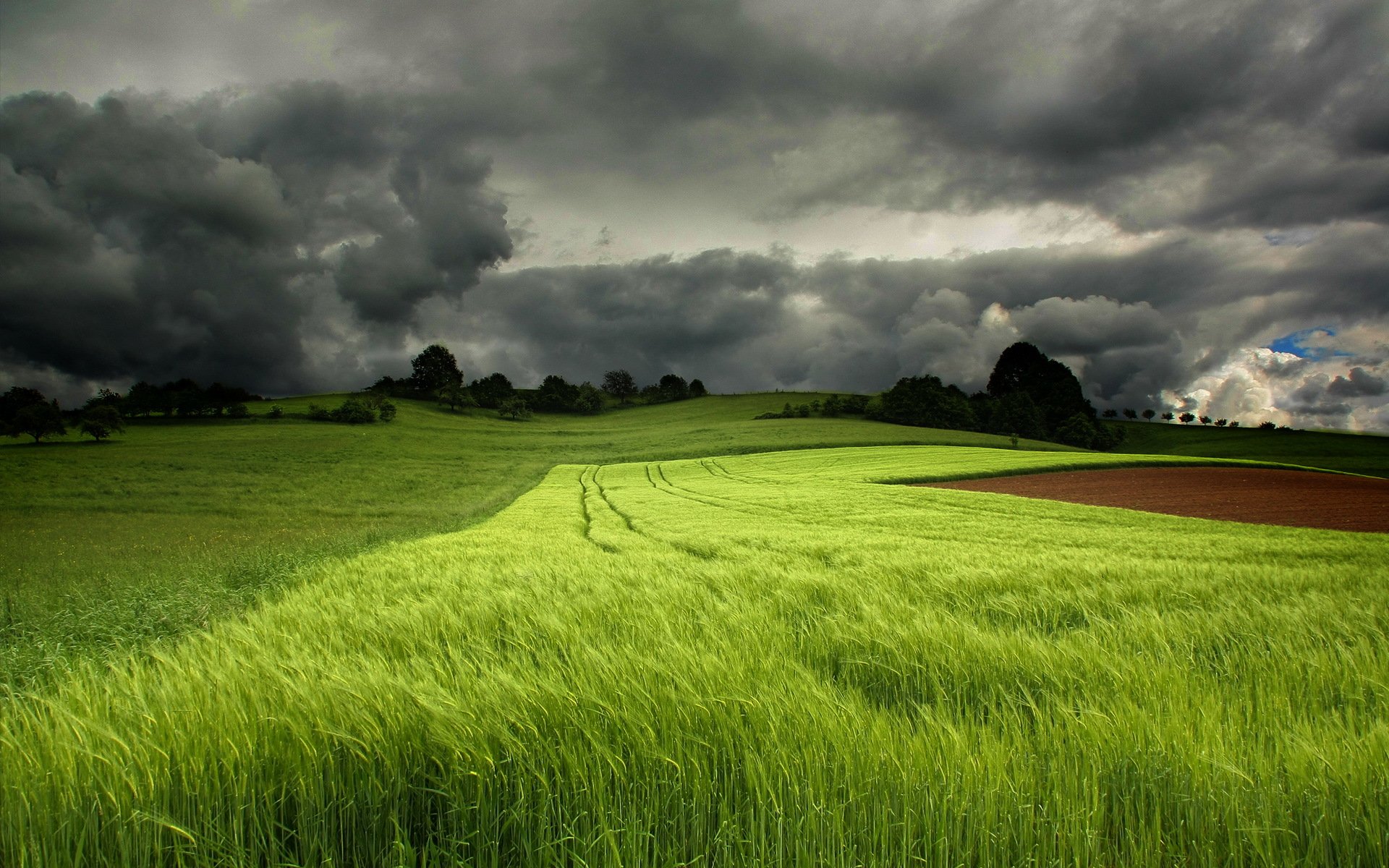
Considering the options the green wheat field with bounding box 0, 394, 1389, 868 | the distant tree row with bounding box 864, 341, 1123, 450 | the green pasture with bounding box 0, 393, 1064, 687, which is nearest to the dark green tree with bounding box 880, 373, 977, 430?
the distant tree row with bounding box 864, 341, 1123, 450

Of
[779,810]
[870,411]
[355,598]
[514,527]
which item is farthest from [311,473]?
[870,411]

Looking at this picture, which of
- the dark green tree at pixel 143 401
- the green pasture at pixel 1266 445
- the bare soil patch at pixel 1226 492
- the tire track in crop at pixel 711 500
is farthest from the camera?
the dark green tree at pixel 143 401

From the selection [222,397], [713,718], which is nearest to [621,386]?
[222,397]

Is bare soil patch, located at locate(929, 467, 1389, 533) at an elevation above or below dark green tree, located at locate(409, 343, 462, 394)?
below

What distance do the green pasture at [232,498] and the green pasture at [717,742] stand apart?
7.70 feet

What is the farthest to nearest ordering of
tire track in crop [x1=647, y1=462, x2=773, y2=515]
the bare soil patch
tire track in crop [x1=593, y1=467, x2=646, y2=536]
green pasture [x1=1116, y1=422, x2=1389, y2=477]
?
green pasture [x1=1116, y1=422, x2=1389, y2=477], the bare soil patch, tire track in crop [x1=647, y1=462, x2=773, y2=515], tire track in crop [x1=593, y1=467, x2=646, y2=536]

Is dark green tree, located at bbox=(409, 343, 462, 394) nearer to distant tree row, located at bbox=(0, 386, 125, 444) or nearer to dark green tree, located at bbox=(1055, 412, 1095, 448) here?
distant tree row, located at bbox=(0, 386, 125, 444)

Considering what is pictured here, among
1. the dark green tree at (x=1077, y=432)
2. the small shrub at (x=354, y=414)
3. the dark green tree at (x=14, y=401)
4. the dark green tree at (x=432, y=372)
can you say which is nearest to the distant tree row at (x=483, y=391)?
the dark green tree at (x=432, y=372)

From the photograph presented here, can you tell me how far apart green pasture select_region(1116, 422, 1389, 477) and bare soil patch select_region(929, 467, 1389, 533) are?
2115 cm

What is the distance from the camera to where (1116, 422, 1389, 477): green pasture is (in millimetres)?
67812

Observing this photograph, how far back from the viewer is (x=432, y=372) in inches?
4742

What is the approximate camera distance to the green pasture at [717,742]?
1.75 meters

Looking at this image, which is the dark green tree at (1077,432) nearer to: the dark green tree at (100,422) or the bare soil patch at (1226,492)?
the bare soil patch at (1226,492)

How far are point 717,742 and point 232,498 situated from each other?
1546 inches
